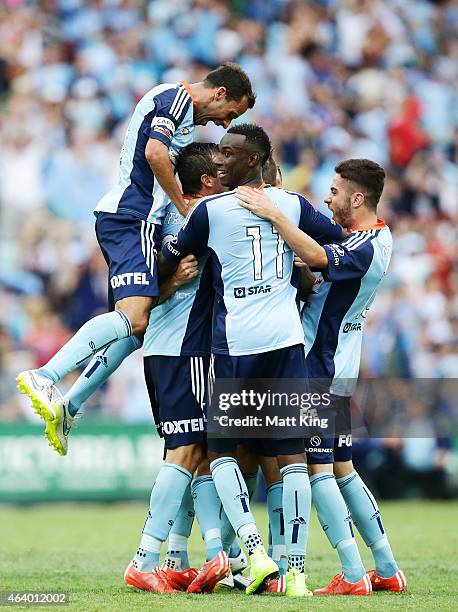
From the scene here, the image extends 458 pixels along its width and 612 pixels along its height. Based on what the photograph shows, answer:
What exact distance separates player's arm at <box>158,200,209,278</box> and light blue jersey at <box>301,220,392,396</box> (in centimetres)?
78

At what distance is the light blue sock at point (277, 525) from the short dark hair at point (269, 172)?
6.26ft

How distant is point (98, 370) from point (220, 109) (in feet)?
6.21

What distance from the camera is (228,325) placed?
7.03 metres

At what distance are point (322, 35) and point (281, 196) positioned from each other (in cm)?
1329

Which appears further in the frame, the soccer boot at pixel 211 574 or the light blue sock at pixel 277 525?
the light blue sock at pixel 277 525

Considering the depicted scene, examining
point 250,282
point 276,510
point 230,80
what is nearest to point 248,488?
point 276,510

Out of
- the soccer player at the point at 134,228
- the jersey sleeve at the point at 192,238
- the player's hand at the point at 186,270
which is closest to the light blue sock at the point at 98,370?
the soccer player at the point at 134,228

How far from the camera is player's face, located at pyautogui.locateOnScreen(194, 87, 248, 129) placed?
25.6 feet

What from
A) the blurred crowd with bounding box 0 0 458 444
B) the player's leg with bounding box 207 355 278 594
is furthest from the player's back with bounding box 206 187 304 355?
the blurred crowd with bounding box 0 0 458 444

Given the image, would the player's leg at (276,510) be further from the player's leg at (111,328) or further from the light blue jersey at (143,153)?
the light blue jersey at (143,153)

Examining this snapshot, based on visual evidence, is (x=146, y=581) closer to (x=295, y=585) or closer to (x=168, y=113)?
(x=295, y=585)

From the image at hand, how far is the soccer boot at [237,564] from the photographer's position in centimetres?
791

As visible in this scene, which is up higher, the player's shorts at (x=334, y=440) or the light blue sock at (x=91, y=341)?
the light blue sock at (x=91, y=341)

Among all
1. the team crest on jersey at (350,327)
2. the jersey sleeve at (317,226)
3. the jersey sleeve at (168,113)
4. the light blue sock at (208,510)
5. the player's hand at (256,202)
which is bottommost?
the light blue sock at (208,510)
